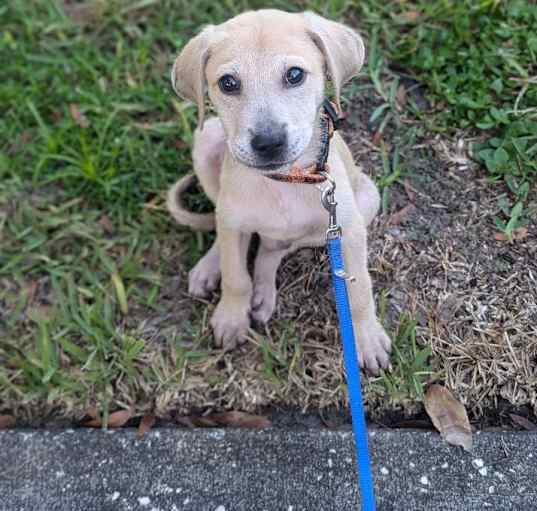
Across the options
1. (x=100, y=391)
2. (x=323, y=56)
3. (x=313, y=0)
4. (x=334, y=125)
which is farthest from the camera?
(x=313, y=0)

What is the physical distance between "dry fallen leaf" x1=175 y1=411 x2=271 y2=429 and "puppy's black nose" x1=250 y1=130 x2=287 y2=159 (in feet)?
5.02

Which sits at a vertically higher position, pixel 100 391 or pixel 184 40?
pixel 184 40

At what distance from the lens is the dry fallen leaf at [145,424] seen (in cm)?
337

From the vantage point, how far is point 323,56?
2.80 metres

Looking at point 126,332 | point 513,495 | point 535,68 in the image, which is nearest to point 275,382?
point 126,332

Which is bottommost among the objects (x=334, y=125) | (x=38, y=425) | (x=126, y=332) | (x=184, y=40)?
(x=38, y=425)

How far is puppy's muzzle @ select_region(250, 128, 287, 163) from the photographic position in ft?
8.24

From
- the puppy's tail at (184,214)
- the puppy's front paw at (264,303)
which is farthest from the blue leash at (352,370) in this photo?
the puppy's tail at (184,214)

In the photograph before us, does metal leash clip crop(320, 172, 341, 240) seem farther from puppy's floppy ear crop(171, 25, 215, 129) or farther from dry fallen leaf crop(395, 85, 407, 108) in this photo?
dry fallen leaf crop(395, 85, 407, 108)

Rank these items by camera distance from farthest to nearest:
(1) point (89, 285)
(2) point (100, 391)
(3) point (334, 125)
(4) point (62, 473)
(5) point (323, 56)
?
(1) point (89, 285) → (2) point (100, 391) → (4) point (62, 473) → (3) point (334, 125) → (5) point (323, 56)

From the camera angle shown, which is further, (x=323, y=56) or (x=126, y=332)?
(x=126, y=332)

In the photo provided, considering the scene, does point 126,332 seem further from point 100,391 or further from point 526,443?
point 526,443

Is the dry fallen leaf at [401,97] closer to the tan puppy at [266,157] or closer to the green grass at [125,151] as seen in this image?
the green grass at [125,151]

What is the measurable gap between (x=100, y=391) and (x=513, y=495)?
2.18m
